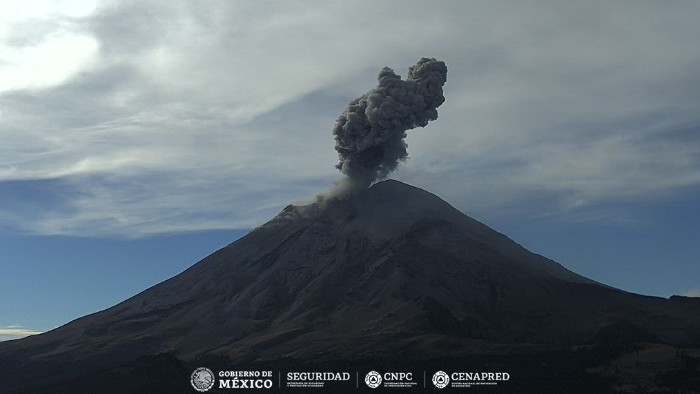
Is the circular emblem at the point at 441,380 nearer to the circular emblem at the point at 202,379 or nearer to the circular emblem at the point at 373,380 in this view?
the circular emblem at the point at 373,380

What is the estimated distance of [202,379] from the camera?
6422 inches

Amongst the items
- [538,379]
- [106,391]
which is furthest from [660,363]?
[106,391]

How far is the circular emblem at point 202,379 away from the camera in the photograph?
160 meters

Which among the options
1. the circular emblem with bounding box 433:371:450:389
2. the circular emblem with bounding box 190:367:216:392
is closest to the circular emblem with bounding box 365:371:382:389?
the circular emblem with bounding box 433:371:450:389

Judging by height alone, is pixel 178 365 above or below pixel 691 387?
above

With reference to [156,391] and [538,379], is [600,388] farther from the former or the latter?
[156,391]

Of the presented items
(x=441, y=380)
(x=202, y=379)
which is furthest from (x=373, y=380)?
(x=202, y=379)

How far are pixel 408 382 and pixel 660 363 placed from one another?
53938mm

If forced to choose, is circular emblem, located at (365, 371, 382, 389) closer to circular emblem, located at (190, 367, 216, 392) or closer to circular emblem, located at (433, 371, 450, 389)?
circular emblem, located at (433, 371, 450, 389)

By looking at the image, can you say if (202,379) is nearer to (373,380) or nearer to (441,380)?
(373,380)

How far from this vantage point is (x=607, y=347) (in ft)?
644

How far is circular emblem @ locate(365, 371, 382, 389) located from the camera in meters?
170

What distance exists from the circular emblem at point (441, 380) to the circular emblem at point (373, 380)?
10768 mm

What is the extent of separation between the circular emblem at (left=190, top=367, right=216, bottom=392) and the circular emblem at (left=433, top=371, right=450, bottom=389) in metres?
41.2
